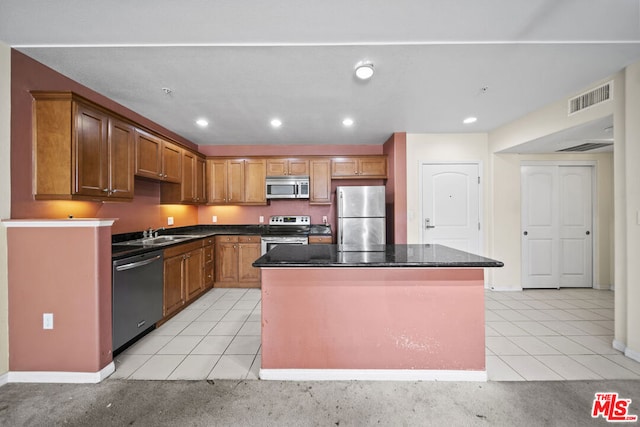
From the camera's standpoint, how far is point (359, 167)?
4.56m

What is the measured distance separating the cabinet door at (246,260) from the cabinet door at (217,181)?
988 millimetres

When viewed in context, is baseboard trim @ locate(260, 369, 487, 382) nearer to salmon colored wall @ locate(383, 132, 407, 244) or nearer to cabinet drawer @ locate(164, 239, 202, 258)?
cabinet drawer @ locate(164, 239, 202, 258)

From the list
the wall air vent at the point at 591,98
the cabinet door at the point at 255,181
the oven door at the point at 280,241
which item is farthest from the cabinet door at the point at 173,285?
the wall air vent at the point at 591,98

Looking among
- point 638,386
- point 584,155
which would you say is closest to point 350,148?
point 584,155

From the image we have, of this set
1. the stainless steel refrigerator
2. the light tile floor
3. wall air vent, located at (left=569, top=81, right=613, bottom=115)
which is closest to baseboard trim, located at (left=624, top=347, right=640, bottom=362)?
the light tile floor

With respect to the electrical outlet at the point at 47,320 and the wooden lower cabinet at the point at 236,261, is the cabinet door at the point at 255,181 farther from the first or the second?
the electrical outlet at the point at 47,320

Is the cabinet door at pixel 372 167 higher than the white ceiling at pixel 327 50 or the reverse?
the reverse

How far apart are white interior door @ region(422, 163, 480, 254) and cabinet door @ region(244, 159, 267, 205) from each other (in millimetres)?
2768

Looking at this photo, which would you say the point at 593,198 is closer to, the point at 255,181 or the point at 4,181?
the point at 255,181

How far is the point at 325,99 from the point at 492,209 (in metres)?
3.20

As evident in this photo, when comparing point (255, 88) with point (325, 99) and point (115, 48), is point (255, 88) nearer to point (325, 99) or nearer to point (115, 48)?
point (325, 99)

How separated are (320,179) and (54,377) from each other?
3829 mm

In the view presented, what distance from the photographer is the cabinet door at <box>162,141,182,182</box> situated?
134 inches

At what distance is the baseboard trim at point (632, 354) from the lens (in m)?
2.16
